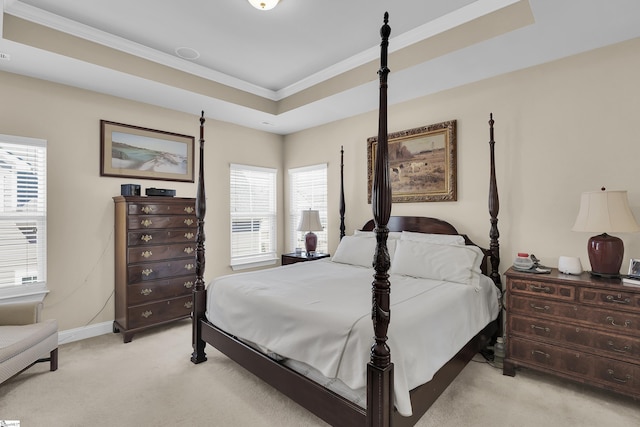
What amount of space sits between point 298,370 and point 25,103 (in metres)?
3.61

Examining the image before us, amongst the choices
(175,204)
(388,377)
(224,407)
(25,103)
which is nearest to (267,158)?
(175,204)

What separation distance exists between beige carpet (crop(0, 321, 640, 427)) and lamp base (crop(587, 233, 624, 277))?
90 cm

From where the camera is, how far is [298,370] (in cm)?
199

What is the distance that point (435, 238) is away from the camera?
3.40 metres

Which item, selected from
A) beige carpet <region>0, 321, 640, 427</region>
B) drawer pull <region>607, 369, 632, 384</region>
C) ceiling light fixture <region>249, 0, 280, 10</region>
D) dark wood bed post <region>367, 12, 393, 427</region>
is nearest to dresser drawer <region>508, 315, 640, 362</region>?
drawer pull <region>607, 369, 632, 384</region>

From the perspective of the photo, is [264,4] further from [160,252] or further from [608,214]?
[608,214]

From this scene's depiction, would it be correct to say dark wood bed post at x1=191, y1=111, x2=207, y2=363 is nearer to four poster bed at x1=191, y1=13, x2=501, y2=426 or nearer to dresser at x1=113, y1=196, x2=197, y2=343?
four poster bed at x1=191, y1=13, x2=501, y2=426

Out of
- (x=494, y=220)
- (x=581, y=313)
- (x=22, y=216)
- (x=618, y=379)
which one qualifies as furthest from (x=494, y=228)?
(x=22, y=216)

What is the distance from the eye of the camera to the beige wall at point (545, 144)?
2.55 m

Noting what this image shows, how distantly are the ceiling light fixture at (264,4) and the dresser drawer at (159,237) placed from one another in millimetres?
2521

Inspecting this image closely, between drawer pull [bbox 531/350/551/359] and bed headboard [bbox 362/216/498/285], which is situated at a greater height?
bed headboard [bbox 362/216/498/285]

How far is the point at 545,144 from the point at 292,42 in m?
2.61

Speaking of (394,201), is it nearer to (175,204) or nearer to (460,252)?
(460,252)

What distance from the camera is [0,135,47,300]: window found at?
9.64 feet
